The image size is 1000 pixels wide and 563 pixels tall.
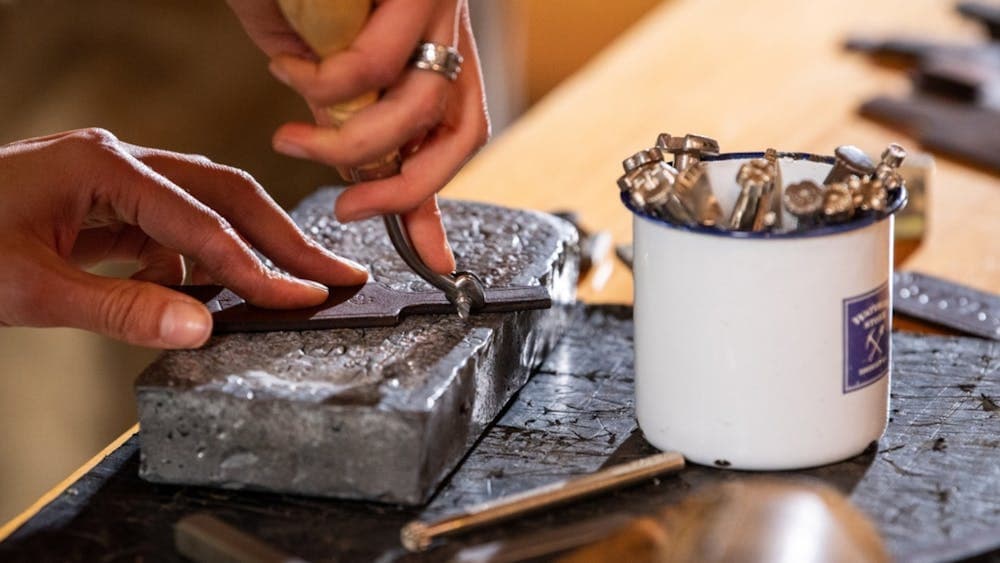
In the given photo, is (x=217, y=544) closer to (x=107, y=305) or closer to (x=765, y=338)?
(x=107, y=305)

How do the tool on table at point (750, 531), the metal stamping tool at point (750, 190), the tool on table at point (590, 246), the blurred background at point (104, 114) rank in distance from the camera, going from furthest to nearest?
1. the blurred background at point (104, 114)
2. the tool on table at point (590, 246)
3. the metal stamping tool at point (750, 190)
4. the tool on table at point (750, 531)

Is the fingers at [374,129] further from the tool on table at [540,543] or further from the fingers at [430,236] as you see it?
the tool on table at [540,543]

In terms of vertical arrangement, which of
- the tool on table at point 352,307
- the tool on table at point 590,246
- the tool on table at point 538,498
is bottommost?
the tool on table at point 538,498

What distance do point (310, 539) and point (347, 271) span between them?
0.86ft

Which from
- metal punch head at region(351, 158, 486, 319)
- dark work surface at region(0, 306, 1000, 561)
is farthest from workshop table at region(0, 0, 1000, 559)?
metal punch head at region(351, 158, 486, 319)

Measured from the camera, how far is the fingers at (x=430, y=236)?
92 centimetres

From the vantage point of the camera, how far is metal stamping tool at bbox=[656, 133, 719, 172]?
0.85 m

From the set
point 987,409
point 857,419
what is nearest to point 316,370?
point 857,419

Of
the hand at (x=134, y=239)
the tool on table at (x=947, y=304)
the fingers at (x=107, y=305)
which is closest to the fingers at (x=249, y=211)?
the hand at (x=134, y=239)

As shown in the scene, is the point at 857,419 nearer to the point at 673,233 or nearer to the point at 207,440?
the point at 673,233

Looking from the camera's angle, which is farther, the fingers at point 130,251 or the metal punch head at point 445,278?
the fingers at point 130,251

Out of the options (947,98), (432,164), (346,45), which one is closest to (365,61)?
(346,45)

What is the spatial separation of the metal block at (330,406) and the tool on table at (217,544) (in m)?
0.06

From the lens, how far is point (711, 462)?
2.69ft
